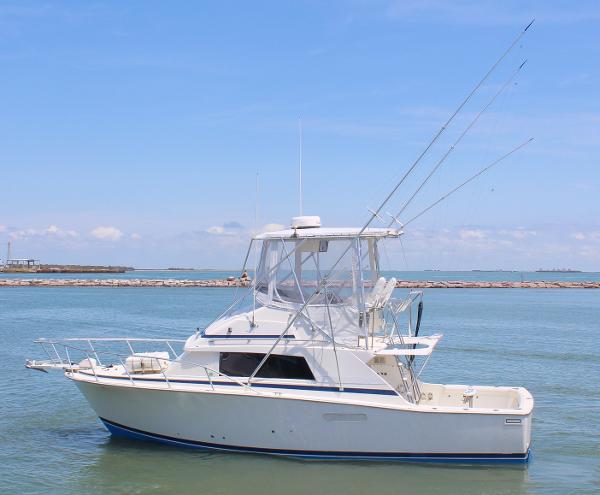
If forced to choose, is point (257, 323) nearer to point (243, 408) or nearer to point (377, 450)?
point (243, 408)

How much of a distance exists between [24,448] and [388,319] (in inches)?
260

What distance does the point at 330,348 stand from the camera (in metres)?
11.1

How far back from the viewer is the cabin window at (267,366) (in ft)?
36.8

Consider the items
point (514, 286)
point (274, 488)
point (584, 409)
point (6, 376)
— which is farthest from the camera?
point (514, 286)

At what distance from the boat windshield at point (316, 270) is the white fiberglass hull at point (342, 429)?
1676 millimetres

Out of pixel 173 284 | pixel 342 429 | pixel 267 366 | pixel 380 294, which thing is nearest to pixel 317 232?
pixel 380 294

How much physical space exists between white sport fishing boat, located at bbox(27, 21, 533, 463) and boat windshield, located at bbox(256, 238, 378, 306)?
16mm

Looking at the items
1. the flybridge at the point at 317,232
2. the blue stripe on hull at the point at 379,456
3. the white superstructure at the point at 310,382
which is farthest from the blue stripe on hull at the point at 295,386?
the flybridge at the point at 317,232

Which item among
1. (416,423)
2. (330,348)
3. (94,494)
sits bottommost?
(94,494)

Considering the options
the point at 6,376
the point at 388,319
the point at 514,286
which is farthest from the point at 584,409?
the point at 514,286

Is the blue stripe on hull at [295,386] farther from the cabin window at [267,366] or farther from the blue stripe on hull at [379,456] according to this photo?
the blue stripe on hull at [379,456]

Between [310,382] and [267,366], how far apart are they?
767mm

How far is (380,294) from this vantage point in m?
11.4

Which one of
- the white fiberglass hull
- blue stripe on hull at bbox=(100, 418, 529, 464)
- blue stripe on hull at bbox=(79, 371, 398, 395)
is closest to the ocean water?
blue stripe on hull at bbox=(100, 418, 529, 464)
